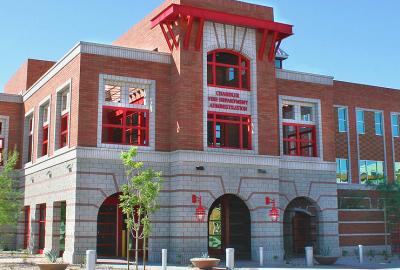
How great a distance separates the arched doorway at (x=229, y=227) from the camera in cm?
3450

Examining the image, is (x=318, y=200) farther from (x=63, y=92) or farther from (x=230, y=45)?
(x=63, y=92)

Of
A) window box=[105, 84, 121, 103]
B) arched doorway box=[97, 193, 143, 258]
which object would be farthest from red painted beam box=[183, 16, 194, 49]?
arched doorway box=[97, 193, 143, 258]

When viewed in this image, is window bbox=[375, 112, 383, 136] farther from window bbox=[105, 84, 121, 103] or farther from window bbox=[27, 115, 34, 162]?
window bbox=[27, 115, 34, 162]

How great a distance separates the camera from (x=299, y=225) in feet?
126

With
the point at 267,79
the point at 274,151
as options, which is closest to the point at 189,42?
the point at 267,79

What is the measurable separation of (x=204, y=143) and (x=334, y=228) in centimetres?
1057

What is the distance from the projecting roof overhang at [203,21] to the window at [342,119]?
35.2ft

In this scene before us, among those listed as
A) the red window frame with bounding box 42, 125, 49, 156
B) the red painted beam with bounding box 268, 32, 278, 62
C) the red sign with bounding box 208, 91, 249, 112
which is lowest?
the red window frame with bounding box 42, 125, 49, 156

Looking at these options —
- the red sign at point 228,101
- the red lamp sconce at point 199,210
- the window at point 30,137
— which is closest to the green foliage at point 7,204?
the window at point 30,137

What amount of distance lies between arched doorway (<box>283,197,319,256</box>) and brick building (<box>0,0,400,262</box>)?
0.07 metres

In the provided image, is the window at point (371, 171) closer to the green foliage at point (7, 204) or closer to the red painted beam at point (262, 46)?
the red painted beam at point (262, 46)

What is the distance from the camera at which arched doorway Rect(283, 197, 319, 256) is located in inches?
1495

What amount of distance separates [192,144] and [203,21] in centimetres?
694

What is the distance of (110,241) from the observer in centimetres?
3684
